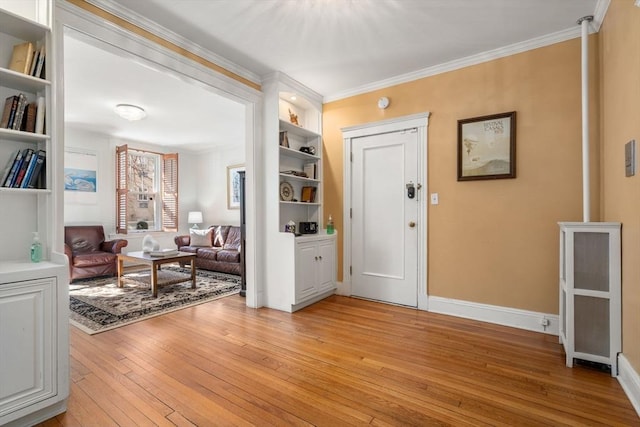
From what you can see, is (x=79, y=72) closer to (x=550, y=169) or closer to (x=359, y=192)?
(x=359, y=192)

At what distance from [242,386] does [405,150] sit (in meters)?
2.85

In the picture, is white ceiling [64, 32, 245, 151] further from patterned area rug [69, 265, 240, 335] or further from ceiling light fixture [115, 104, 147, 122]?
patterned area rug [69, 265, 240, 335]

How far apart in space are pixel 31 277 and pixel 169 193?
18.5 feet

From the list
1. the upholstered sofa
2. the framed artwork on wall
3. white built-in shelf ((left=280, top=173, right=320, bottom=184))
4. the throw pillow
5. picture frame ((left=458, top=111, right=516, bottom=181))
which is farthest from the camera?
the throw pillow

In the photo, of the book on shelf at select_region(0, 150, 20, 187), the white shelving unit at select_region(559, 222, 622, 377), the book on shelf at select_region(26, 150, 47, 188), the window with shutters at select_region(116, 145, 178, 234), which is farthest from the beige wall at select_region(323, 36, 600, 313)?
the window with shutters at select_region(116, 145, 178, 234)

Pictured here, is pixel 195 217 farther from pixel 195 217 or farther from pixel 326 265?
pixel 326 265

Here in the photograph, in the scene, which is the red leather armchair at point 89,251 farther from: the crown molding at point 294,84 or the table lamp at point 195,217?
the crown molding at point 294,84

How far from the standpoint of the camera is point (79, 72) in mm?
3350

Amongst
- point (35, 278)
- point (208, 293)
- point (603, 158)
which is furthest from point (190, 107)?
point (603, 158)

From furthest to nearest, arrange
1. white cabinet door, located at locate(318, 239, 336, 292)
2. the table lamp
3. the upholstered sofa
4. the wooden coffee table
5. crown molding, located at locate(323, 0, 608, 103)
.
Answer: the table lamp
the upholstered sofa
the wooden coffee table
white cabinet door, located at locate(318, 239, 336, 292)
crown molding, located at locate(323, 0, 608, 103)

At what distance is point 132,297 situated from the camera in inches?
153

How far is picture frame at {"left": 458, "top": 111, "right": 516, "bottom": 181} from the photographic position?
9.54 ft

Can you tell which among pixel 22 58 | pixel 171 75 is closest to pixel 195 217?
pixel 171 75

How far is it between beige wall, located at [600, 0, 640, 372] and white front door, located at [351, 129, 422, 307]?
1.60 metres
